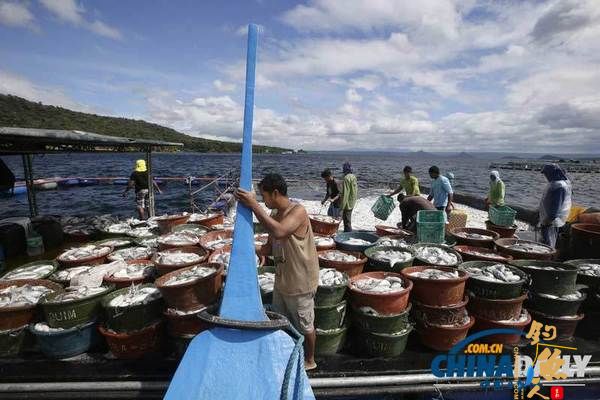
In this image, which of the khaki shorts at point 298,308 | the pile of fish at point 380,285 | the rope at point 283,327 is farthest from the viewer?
the pile of fish at point 380,285

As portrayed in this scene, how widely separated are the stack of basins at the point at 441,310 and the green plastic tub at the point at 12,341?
5.32 meters

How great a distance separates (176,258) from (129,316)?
1.20 metres

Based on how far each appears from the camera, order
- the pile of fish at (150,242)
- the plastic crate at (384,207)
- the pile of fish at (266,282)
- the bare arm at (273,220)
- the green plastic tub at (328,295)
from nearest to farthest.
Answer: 1. the bare arm at (273,220)
2. the green plastic tub at (328,295)
3. the pile of fish at (266,282)
4. the pile of fish at (150,242)
5. the plastic crate at (384,207)

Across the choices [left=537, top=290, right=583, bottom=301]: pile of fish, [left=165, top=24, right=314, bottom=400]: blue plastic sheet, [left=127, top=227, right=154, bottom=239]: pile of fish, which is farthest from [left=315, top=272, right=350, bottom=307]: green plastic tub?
[left=127, top=227, right=154, bottom=239]: pile of fish

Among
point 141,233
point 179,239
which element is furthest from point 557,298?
point 141,233

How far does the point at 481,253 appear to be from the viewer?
568 centimetres

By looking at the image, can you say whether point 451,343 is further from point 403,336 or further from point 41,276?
point 41,276

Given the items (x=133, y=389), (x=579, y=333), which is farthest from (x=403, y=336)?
(x=133, y=389)

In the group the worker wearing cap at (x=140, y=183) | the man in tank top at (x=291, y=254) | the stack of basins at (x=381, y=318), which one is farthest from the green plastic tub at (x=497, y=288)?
the worker wearing cap at (x=140, y=183)

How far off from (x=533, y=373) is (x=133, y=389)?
5.04m

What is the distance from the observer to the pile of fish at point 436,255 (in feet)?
16.6

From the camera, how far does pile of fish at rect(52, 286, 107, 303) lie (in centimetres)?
412

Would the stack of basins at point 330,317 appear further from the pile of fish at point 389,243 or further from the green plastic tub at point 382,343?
the pile of fish at point 389,243

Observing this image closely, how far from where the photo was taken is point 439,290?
425cm
